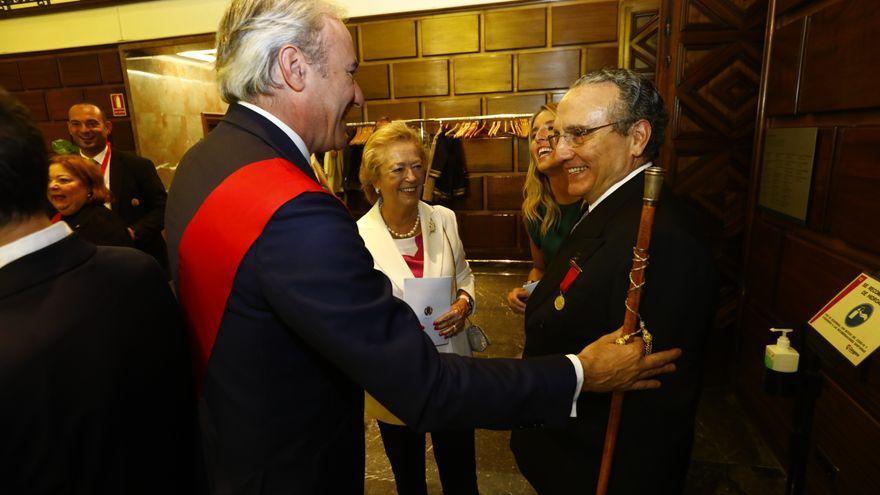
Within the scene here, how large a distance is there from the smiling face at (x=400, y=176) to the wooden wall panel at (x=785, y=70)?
5.82 ft

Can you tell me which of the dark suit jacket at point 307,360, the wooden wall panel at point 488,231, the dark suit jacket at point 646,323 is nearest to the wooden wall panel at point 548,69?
the wooden wall panel at point 488,231

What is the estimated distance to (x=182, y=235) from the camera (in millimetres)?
864

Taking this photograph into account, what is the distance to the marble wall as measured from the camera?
19.2ft

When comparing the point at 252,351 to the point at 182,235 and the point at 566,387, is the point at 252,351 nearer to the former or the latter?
the point at 182,235

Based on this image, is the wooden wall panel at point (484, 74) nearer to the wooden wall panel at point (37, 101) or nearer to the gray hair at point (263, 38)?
the gray hair at point (263, 38)

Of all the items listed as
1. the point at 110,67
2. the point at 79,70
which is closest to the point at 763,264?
the point at 110,67

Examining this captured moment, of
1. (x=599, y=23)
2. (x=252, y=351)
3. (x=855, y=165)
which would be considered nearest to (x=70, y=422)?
(x=252, y=351)

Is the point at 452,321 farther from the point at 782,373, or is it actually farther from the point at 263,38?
the point at 263,38

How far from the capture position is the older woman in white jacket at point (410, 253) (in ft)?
5.92

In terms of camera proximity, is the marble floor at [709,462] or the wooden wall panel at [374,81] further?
the wooden wall panel at [374,81]

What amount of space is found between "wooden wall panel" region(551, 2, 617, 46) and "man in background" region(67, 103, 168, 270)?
4.40m

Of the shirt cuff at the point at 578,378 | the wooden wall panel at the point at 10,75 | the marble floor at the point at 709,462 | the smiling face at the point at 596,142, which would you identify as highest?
the wooden wall panel at the point at 10,75

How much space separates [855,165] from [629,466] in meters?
1.41

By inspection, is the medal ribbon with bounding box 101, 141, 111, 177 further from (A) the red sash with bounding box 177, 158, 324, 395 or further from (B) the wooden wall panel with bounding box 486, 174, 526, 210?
(B) the wooden wall panel with bounding box 486, 174, 526, 210
